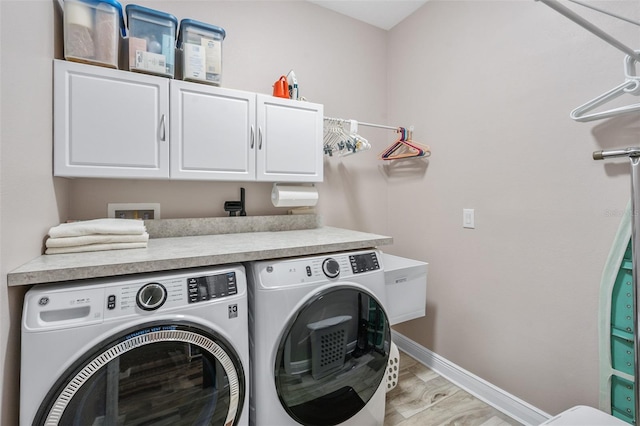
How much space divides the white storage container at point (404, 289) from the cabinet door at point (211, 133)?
1.07 metres

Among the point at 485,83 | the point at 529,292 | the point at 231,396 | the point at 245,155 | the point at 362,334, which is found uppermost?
the point at 485,83

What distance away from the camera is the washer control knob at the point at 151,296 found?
0.98 metres

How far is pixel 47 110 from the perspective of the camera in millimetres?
1189

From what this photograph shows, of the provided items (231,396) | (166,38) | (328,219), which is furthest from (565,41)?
(231,396)

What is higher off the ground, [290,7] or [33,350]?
[290,7]

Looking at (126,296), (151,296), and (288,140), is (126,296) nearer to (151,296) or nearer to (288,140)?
(151,296)

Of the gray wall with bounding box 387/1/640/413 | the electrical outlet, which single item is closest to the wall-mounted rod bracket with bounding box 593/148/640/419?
the gray wall with bounding box 387/1/640/413

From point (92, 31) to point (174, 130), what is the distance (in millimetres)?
524

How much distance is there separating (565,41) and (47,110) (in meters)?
2.39

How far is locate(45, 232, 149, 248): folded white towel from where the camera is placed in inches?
45.0

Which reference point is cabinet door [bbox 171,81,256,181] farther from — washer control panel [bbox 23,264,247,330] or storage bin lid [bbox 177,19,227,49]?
washer control panel [bbox 23,264,247,330]

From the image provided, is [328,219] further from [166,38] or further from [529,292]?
[166,38]

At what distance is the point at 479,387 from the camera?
1.78 meters

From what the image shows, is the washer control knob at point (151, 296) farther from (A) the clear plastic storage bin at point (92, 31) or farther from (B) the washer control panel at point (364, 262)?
(A) the clear plastic storage bin at point (92, 31)
